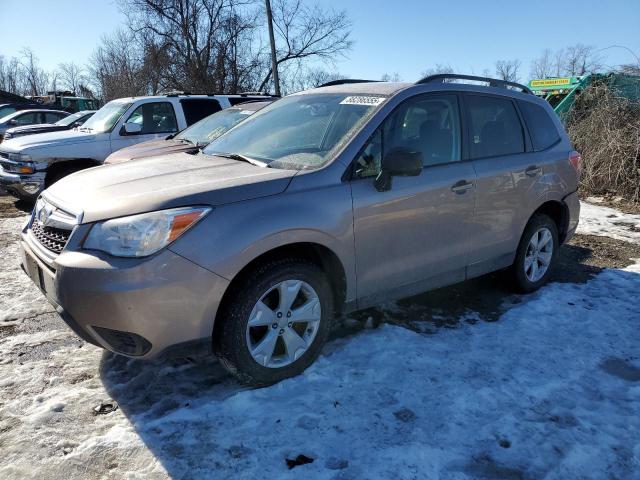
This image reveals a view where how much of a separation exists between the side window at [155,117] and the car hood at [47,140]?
80 centimetres

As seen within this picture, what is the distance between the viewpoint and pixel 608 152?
9.55m

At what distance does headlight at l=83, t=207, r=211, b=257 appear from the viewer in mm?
2538

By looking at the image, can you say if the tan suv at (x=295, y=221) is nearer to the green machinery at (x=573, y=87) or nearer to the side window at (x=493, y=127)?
the side window at (x=493, y=127)

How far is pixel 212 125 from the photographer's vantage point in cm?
773

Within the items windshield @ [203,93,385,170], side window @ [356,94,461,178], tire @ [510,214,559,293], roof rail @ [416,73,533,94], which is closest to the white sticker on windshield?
windshield @ [203,93,385,170]

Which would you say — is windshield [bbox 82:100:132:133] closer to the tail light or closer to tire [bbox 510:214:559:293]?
tire [bbox 510:214:559:293]

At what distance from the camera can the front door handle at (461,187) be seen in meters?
3.71

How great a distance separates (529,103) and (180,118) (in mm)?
6208

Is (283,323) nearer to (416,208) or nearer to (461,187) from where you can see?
(416,208)

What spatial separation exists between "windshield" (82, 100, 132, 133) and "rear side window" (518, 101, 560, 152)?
6.70 metres

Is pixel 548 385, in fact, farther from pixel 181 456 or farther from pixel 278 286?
pixel 181 456

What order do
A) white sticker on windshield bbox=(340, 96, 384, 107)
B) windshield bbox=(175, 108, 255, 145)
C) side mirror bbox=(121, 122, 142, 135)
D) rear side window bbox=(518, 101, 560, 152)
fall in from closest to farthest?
white sticker on windshield bbox=(340, 96, 384, 107) < rear side window bbox=(518, 101, 560, 152) < windshield bbox=(175, 108, 255, 145) < side mirror bbox=(121, 122, 142, 135)

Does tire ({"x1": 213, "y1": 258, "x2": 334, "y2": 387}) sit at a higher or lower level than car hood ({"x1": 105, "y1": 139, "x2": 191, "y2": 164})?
lower

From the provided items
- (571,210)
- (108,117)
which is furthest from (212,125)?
(571,210)
